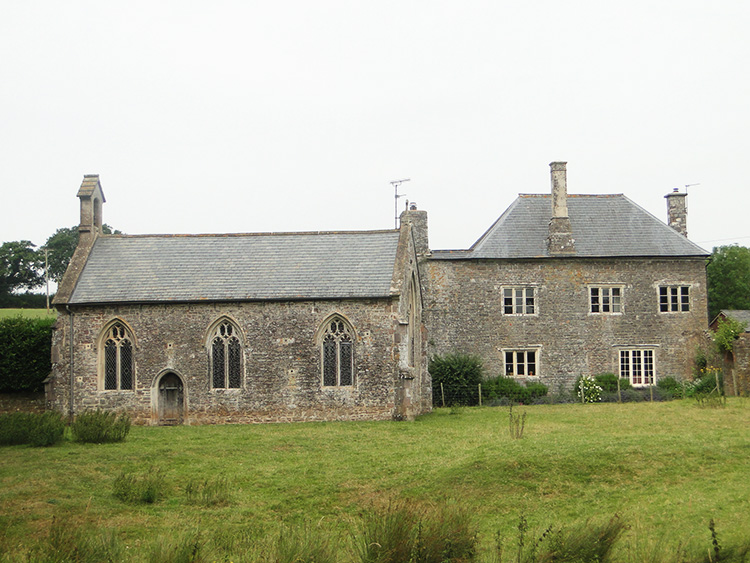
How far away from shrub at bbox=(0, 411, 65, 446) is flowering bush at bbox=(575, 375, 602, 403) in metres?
21.1

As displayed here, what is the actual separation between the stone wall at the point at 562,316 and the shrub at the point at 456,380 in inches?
69.1

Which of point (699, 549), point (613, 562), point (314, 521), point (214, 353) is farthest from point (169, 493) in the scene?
point (214, 353)

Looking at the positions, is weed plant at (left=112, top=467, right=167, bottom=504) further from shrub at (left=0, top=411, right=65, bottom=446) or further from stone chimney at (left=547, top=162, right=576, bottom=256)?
stone chimney at (left=547, top=162, right=576, bottom=256)

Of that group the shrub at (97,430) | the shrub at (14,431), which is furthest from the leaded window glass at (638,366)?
the shrub at (14,431)

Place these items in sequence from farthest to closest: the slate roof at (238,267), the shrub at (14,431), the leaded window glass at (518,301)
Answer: the leaded window glass at (518,301) < the slate roof at (238,267) < the shrub at (14,431)

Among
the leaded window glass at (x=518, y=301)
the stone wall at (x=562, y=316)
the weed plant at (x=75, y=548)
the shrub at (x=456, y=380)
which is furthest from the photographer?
the leaded window glass at (x=518, y=301)

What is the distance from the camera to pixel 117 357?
87.1 feet

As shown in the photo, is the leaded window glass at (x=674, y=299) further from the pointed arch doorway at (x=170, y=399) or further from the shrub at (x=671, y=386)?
the pointed arch doorway at (x=170, y=399)

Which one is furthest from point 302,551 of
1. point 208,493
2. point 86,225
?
point 86,225

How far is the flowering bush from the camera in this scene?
3253 cm

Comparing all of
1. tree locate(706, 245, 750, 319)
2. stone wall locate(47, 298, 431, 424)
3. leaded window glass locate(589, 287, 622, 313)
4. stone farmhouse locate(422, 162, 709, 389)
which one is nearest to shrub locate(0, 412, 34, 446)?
stone wall locate(47, 298, 431, 424)

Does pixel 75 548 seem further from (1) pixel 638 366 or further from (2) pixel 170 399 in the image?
(1) pixel 638 366

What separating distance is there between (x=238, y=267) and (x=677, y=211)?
73.3 ft

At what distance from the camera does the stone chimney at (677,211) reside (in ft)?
123
